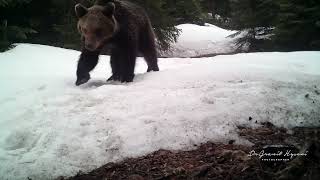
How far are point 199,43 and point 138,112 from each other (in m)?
13.0

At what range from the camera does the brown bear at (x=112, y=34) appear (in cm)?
608

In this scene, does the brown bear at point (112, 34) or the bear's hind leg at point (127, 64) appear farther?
the bear's hind leg at point (127, 64)

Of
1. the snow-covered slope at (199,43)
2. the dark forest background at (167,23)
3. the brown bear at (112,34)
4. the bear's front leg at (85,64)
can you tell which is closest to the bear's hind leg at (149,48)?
the brown bear at (112,34)

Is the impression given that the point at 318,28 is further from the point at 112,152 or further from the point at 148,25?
the point at 112,152

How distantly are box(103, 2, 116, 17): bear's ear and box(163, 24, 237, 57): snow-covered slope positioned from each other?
9462 mm

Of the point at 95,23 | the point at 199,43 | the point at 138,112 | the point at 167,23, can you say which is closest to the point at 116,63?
the point at 95,23

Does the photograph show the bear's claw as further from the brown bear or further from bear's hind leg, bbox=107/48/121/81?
bear's hind leg, bbox=107/48/121/81

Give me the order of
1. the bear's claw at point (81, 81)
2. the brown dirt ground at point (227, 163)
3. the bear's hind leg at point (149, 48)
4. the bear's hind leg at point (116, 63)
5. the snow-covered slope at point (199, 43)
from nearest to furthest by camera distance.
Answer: the brown dirt ground at point (227, 163) < the bear's claw at point (81, 81) < the bear's hind leg at point (116, 63) < the bear's hind leg at point (149, 48) < the snow-covered slope at point (199, 43)

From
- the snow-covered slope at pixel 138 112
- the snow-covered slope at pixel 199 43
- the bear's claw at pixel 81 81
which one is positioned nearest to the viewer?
the snow-covered slope at pixel 138 112

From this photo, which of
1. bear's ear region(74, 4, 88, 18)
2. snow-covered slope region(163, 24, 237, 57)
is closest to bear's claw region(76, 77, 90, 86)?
bear's ear region(74, 4, 88, 18)

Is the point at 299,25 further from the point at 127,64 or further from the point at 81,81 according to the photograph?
the point at 81,81

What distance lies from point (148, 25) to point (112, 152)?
4024mm

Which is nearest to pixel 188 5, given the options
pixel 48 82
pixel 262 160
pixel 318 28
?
pixel 318 28

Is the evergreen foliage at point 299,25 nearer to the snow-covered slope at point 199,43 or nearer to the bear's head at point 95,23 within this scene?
the snow-covered slope at point 199,43
